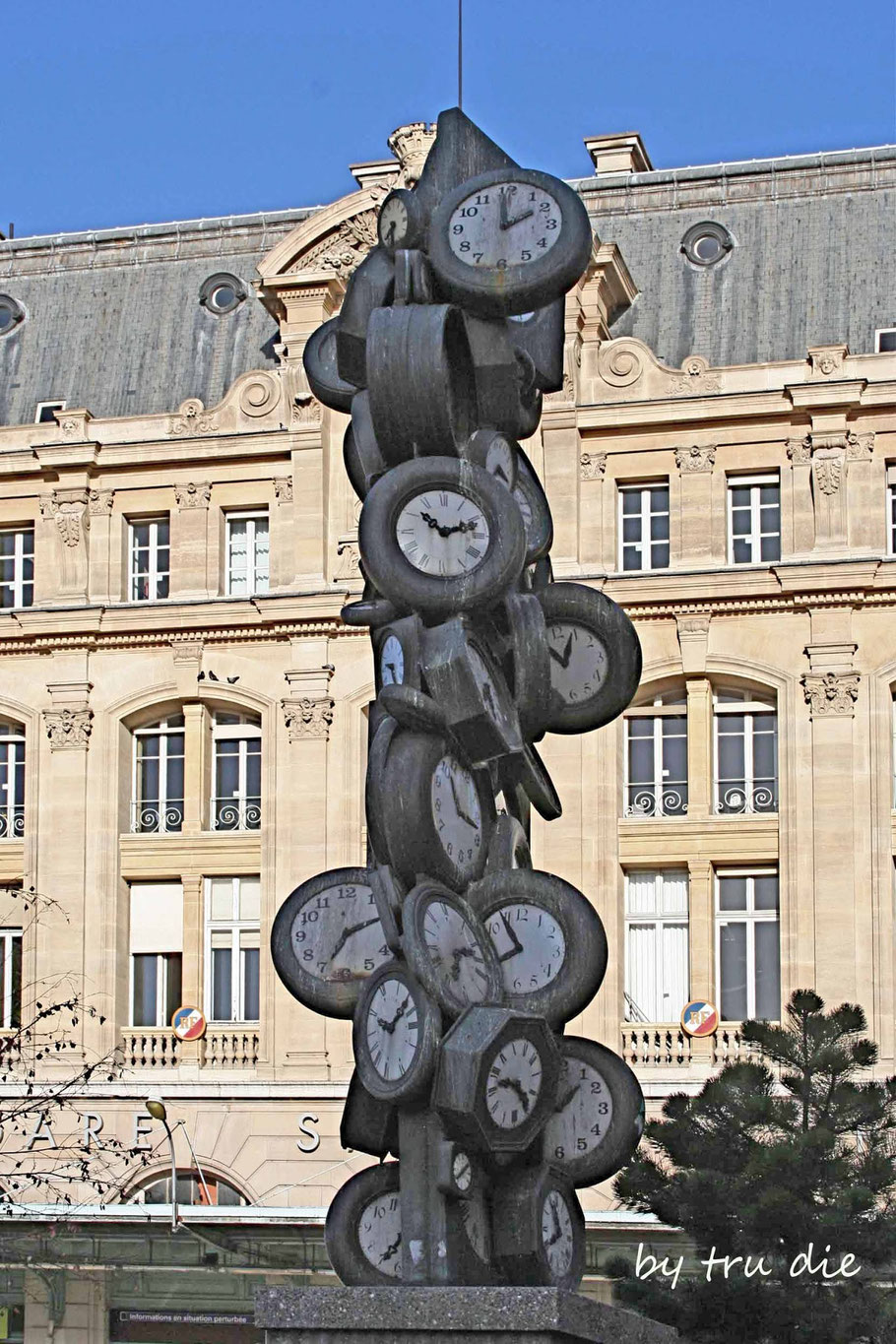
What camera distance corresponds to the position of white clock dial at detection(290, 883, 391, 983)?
21.3 meters

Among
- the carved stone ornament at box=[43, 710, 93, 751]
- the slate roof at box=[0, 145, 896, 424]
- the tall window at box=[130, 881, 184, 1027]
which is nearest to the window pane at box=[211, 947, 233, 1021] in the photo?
the tall window at box=[130, 881, 184, 1027]

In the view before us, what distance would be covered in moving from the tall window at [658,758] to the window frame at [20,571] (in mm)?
12615

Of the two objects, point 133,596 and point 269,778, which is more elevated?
point 133,596

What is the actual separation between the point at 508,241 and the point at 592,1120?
652cm

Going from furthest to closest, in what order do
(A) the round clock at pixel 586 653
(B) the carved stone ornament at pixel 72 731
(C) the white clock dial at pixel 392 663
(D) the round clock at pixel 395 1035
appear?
(B) the carved stone ornament at pixel 72 731 < (A) the round clock at pixel 586 653 < (C) the white clock dial at pixel 392 663 < (D) the round clock at pixel 395 1035

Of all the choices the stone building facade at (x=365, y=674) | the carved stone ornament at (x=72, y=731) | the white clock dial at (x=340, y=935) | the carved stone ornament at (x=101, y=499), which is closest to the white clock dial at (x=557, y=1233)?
the white clock dial at (x=340, y=935)

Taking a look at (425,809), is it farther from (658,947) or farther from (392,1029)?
(658,947)

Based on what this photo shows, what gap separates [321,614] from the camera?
185 ft

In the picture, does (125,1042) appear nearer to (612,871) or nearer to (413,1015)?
(612,871)

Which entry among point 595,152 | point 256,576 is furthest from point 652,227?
point 256,576

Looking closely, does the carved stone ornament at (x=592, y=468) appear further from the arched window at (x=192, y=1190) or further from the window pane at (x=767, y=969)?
the arched window at (x=192, y=1190)

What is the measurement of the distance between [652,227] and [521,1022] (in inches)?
1654

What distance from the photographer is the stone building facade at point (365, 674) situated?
53594 millimetres

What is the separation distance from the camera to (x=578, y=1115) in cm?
2153
